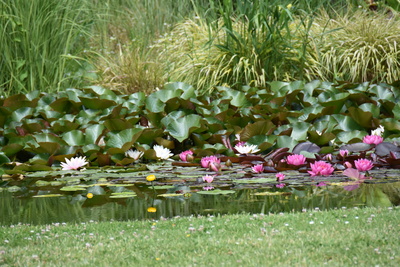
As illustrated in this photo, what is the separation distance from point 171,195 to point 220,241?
1301 mm

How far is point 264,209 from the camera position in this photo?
3.57 meters

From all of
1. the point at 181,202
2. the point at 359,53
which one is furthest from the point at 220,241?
the point at 359,53

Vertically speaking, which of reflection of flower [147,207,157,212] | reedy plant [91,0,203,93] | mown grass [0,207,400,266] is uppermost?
mown grass [0,207,400,266]

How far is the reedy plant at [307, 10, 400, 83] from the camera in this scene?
26.1 ft

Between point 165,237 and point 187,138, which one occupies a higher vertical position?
point 165,237

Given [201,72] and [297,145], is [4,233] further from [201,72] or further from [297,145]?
[201,72]

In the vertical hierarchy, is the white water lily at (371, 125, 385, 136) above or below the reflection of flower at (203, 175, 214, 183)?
below

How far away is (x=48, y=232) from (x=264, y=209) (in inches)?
50.8

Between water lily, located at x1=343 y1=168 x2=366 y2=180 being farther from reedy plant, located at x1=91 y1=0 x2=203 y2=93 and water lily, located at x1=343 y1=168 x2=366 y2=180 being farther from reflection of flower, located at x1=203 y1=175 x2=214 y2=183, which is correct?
reedy plant, located at x1=91 y1=0 x2=203 y2=93

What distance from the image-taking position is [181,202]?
3.81 m

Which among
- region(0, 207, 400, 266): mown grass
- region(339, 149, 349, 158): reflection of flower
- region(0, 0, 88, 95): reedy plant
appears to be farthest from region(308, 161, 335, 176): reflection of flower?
region(0, 0, 88, 95): reedy plant

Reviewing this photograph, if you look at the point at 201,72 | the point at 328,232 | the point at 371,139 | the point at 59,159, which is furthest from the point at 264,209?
the point at 201,72

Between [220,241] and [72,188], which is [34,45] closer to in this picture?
[72,188]

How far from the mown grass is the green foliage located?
1.98m
